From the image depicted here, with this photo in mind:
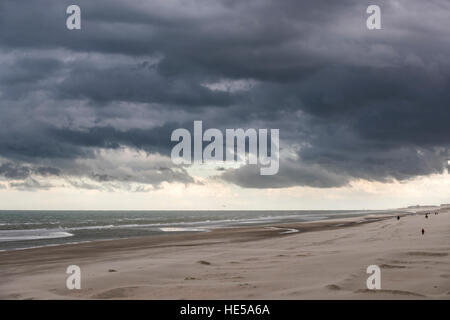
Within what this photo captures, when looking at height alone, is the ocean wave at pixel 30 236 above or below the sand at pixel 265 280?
below

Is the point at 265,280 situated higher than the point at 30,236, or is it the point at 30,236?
the point at 265,280

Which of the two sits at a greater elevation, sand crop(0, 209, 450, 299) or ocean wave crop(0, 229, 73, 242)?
sand crop(0, 209, 450, 299)

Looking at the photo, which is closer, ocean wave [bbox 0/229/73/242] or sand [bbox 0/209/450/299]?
sand [bbox 0/209/450/299]

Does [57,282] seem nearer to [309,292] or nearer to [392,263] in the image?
[309,292]

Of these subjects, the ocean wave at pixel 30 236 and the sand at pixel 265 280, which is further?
the ocean wave at pixel 30 236

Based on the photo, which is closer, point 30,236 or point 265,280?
point 265,280
